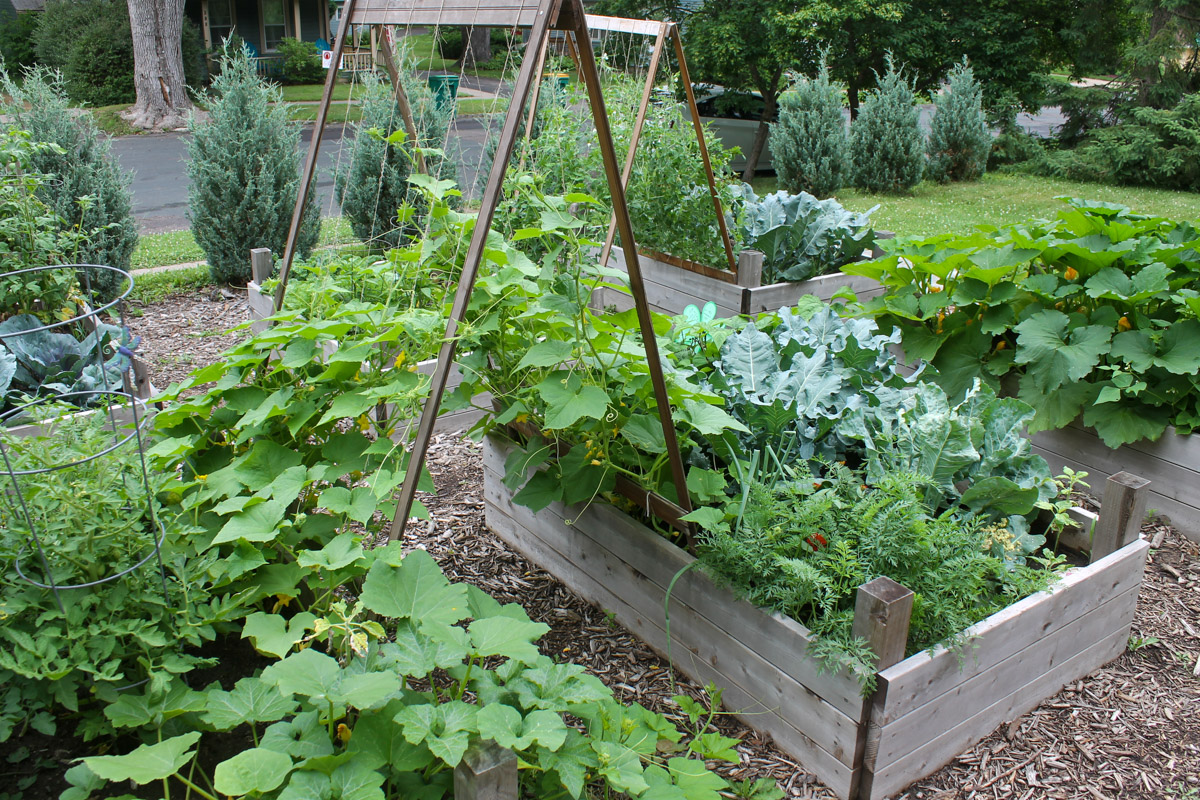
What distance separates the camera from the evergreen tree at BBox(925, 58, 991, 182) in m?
10.5

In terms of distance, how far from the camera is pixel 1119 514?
241 centimetres

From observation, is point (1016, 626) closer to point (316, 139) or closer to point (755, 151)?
point (316, 139)

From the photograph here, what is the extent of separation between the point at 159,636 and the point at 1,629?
0.89 feet

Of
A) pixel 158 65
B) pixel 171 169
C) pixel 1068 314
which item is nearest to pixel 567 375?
pixel 1068 314

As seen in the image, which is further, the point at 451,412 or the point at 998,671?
the point at 451,412

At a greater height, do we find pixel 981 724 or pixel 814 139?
pixel 814 139

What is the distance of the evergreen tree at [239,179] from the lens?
5695 millimetres

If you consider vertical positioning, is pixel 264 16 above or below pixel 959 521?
above

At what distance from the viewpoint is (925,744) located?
6.93 ft

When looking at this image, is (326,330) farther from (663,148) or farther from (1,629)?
(663,148)

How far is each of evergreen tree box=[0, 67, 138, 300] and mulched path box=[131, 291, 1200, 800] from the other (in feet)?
11.5

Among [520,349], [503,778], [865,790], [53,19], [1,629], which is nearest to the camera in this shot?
[503,778]

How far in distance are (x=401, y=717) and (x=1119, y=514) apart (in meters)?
2.11

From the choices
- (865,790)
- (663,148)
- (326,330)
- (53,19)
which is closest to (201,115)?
(53,19)
